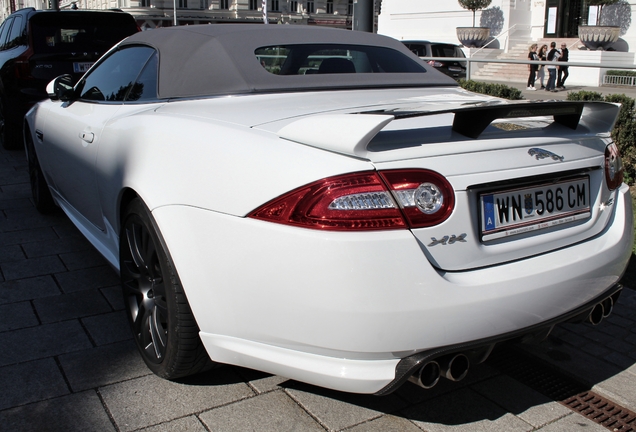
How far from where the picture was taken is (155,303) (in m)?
2.82

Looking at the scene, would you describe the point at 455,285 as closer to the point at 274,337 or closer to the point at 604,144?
the point at 274,337

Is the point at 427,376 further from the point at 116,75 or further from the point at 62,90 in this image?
the point at 62,90

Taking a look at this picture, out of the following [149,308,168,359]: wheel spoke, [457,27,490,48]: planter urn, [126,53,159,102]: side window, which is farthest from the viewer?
[457,27,490,48]: planter urn

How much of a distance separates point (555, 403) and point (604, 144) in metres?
1.06

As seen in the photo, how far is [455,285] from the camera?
2156mm

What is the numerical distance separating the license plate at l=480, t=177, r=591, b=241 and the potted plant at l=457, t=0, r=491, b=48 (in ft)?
95.2

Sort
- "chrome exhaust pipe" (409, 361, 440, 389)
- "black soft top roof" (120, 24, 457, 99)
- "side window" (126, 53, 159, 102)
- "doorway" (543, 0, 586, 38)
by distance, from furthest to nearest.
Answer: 1. "doorway" (543, 0, 586, 38)
2. "side window" (126, 53, 159, 102)
3. "black soft top roof" (120, 24, 457, 99)
4. "chrome exhaust pipe" (409, 361, 440, 389)

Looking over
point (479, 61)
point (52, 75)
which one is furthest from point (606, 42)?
point (52, 75)

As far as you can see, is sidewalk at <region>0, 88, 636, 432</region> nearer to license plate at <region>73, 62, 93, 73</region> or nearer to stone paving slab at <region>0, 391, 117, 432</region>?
stone paving slab at <region>0, 391, 117, 432</region>

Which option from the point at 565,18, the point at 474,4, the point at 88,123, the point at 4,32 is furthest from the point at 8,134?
the point at 565,18

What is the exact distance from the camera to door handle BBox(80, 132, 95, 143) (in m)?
3.49

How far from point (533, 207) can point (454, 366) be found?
0.62 meters

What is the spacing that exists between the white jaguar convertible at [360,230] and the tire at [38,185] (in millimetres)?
2474

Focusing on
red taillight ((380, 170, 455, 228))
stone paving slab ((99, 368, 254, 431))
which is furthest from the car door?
red taillight ((380, 170, 455, 228))
